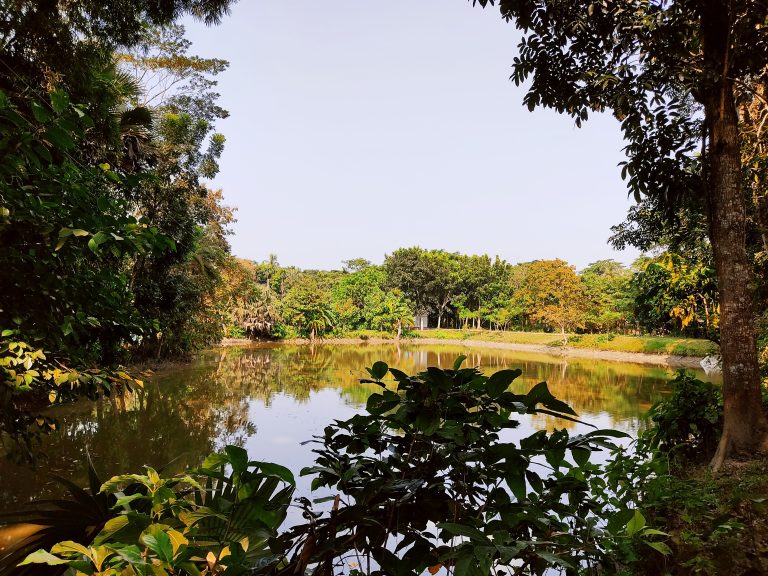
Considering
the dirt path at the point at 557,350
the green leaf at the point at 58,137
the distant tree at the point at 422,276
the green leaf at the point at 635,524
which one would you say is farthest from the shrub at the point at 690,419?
the distant tree at the point at 422,276

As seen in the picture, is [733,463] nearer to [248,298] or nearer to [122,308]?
[122,308]

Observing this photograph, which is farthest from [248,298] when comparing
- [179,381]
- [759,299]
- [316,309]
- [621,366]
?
[759,299]

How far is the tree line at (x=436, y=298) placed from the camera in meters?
23.0

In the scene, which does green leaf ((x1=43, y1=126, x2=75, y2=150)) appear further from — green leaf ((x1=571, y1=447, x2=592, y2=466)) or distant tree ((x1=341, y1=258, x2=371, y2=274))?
distant tree ((x1=341, y1=258, x2=371, y2=274))

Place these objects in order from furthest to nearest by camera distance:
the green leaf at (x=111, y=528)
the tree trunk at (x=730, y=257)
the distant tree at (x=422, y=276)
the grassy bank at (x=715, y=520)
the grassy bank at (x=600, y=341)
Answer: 1. the distant tree at (x=422, y=276)
2. the grassy bank at (x=600, y=341)
3. the tree trunk at (x=730, y=257)
4. the grassy bank at (x=715, y=520)
5. the green leaf at (x=111, y=528)

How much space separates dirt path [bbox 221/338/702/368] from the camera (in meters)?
17.2

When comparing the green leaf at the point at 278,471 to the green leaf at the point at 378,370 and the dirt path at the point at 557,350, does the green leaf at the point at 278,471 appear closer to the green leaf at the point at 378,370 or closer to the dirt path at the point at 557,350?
the green leaf at the point at 378,370

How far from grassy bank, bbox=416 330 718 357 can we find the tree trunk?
1024 centimetres

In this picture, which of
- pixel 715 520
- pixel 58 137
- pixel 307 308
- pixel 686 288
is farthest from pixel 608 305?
pixel 58 137

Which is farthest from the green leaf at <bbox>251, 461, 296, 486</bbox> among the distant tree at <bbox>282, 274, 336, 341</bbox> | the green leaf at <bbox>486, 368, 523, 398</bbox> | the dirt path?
the distant tree at <bbox>282, 274, 336, 341</bbox>

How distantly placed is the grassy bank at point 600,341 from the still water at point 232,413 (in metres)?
2.21

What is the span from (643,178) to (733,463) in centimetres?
205

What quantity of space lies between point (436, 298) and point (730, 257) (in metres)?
31.1

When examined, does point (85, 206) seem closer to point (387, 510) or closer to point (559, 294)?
point (387, 510)
